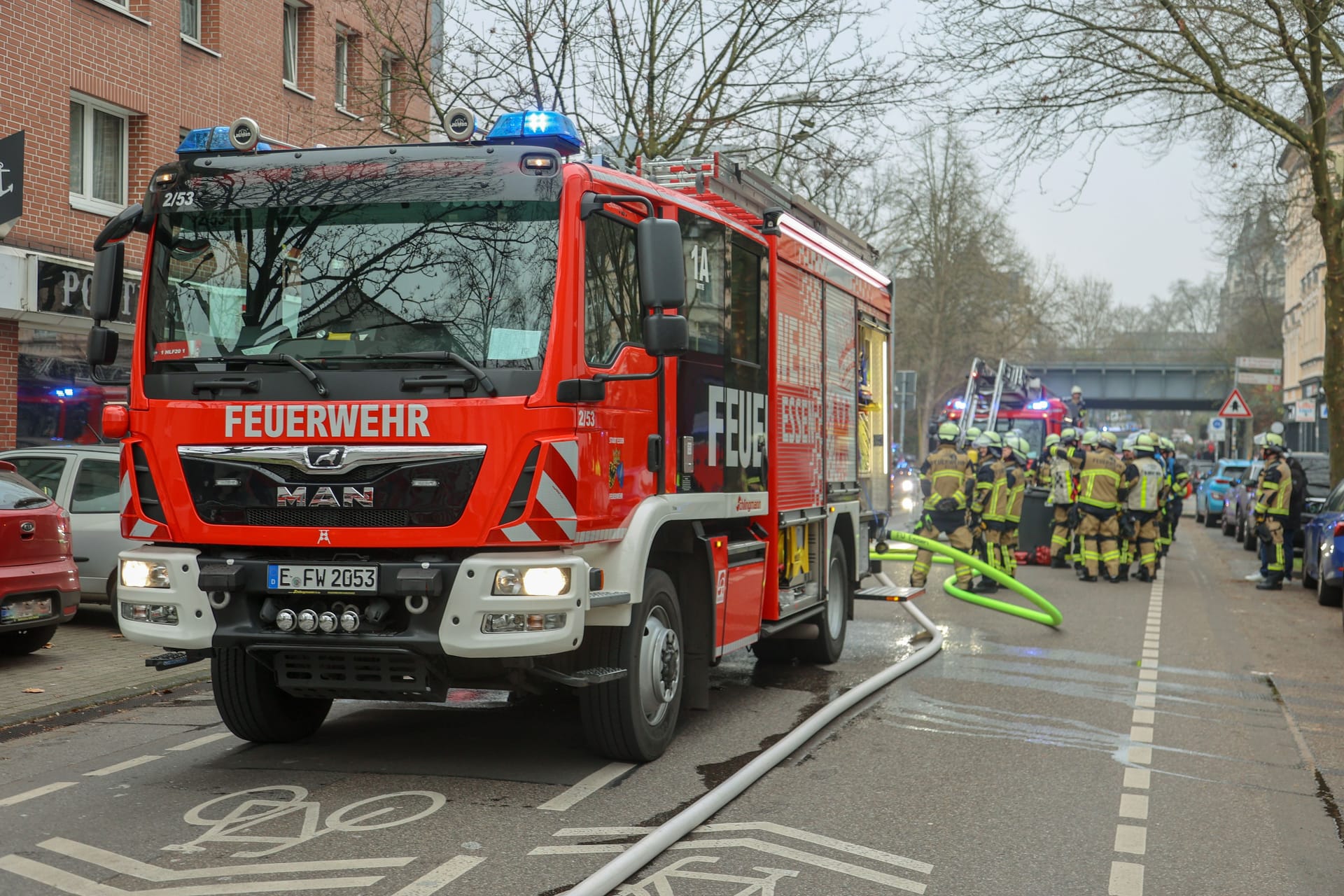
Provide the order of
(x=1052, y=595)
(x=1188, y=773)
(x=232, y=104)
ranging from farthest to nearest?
(x=232, y=104)
(x=1052, y=595)
(x=1188, y=773)

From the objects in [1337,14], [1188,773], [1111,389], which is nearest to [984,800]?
[1188,773]

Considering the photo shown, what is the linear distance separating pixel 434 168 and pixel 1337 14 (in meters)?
15.7

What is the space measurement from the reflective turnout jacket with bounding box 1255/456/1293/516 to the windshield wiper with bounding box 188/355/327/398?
14.9 metres

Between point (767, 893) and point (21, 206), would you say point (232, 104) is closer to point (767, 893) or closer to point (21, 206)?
point (21, 206)

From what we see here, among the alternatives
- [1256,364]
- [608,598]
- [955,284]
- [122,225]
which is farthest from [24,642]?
[955,284]

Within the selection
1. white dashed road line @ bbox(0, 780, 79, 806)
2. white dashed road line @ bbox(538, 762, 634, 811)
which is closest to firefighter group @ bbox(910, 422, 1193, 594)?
white dashed road line @ bbox(538, 762, 634, 811)

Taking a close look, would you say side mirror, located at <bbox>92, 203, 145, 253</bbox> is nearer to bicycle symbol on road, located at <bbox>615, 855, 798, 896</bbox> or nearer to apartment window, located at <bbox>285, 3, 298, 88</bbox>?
bicycle symbol on road, located at <bbox>615, 855, 798, 896</bbox>

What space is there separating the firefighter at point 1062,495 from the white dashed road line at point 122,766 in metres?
14.4

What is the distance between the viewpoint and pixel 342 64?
22531 mm

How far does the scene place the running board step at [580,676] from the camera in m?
6.27

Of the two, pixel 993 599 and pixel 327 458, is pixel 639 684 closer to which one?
pixel 327 458

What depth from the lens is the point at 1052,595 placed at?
16484 mm

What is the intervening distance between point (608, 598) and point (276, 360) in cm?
174

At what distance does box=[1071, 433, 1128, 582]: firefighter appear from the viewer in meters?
17.9
